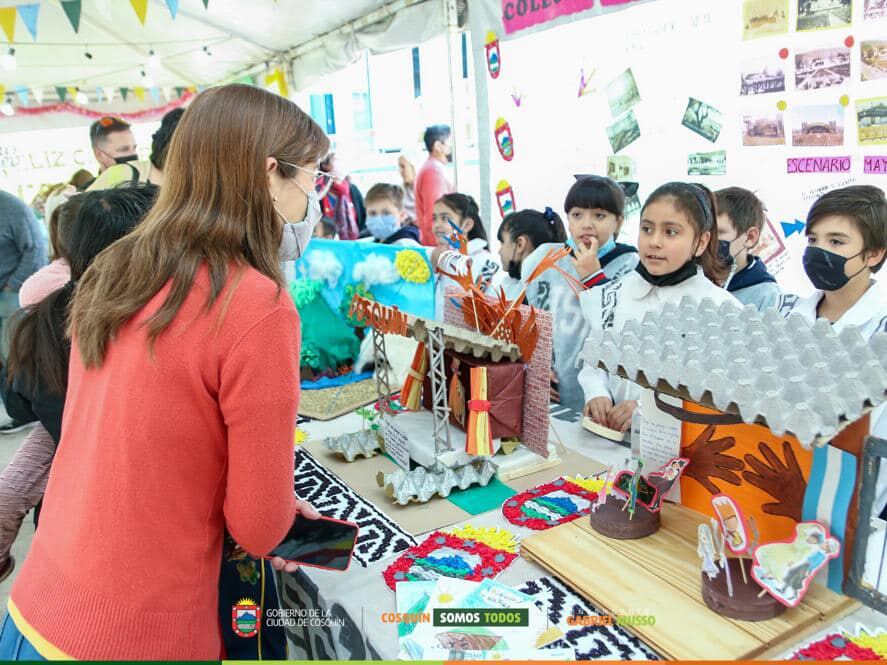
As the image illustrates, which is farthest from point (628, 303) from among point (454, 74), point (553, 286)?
point (454, 74)

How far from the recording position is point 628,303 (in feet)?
6.45

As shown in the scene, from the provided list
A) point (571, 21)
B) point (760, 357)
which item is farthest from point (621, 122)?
point (760, 357)

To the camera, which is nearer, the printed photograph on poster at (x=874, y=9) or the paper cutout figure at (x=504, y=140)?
the printed photograph on poster at (x=874, y=9)

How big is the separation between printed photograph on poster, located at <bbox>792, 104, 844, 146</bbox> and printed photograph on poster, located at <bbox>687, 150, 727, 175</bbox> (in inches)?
12.1

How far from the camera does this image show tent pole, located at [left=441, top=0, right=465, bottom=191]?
4.11m

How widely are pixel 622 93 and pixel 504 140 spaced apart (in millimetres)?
979

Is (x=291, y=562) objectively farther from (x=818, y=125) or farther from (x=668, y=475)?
(x=818, y=125)

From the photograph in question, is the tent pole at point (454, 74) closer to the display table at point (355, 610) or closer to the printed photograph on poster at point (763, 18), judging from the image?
the printed photograph on poster at point (763, 18)

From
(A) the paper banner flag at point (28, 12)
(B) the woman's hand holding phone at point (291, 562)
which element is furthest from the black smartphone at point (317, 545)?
(A) the paper banner flag at point (28, 12)

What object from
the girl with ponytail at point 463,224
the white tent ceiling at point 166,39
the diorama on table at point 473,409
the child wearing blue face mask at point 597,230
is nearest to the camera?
the diorama on table at point 473,409

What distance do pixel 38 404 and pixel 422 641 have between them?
95 cm

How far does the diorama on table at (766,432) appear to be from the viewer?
931mm

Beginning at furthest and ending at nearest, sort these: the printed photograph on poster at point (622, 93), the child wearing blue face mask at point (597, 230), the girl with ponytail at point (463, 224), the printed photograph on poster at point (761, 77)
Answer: the printed photograph on poster at point (622, 93) < the girl with ponytail at point (463, 224) < the printed photograph on poster at point (761, 77) < the child wearing blue face mask at point (597, 230)

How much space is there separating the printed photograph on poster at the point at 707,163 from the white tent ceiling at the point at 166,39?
2.99 m
